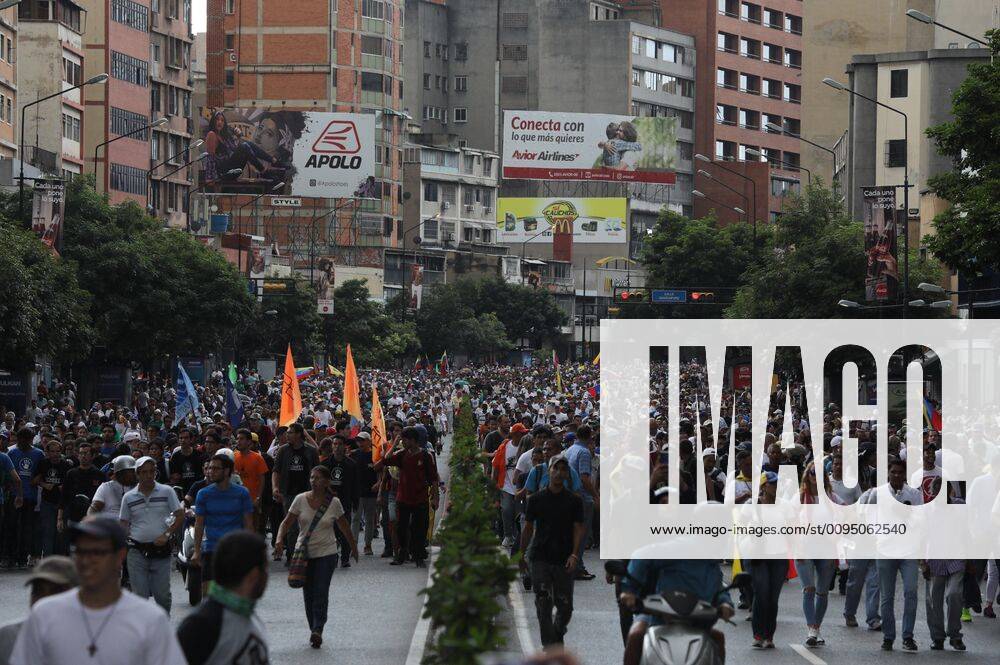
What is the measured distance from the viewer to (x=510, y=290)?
136375 mm

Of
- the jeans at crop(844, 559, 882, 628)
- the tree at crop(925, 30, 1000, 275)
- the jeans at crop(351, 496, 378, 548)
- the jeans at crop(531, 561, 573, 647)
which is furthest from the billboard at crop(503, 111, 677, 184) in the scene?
the jeans at crop(531, 561, 573, 647)

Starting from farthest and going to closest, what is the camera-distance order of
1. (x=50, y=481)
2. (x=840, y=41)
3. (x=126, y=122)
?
(x=840, y=41), (x=126, y=122), (x=50, y=481)

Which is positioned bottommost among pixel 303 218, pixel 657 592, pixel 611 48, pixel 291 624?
pixel 291 624

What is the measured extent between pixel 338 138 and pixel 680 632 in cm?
9531

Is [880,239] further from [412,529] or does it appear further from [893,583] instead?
[893,583]

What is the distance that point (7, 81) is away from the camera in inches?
2443

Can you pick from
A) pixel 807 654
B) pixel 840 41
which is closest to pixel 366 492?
pixel 807 654

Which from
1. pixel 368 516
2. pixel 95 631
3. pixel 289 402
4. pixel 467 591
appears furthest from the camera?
pixel 289 402

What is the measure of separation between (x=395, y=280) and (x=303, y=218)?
13.1 metres

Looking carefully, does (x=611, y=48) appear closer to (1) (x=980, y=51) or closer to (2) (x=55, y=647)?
(1) (x=980, y=51)

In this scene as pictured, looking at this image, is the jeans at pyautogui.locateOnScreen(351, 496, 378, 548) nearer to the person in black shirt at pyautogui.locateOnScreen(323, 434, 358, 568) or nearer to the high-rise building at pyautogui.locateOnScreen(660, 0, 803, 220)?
the person in black shirt at pyautogui.locateOnScreen(323, 434, 358, 568)

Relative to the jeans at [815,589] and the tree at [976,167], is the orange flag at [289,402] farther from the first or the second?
the jeans at [815,589]

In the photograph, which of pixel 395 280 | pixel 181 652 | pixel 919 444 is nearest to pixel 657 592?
pixel 181 652

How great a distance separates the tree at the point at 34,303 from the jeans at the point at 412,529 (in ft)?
62.3
